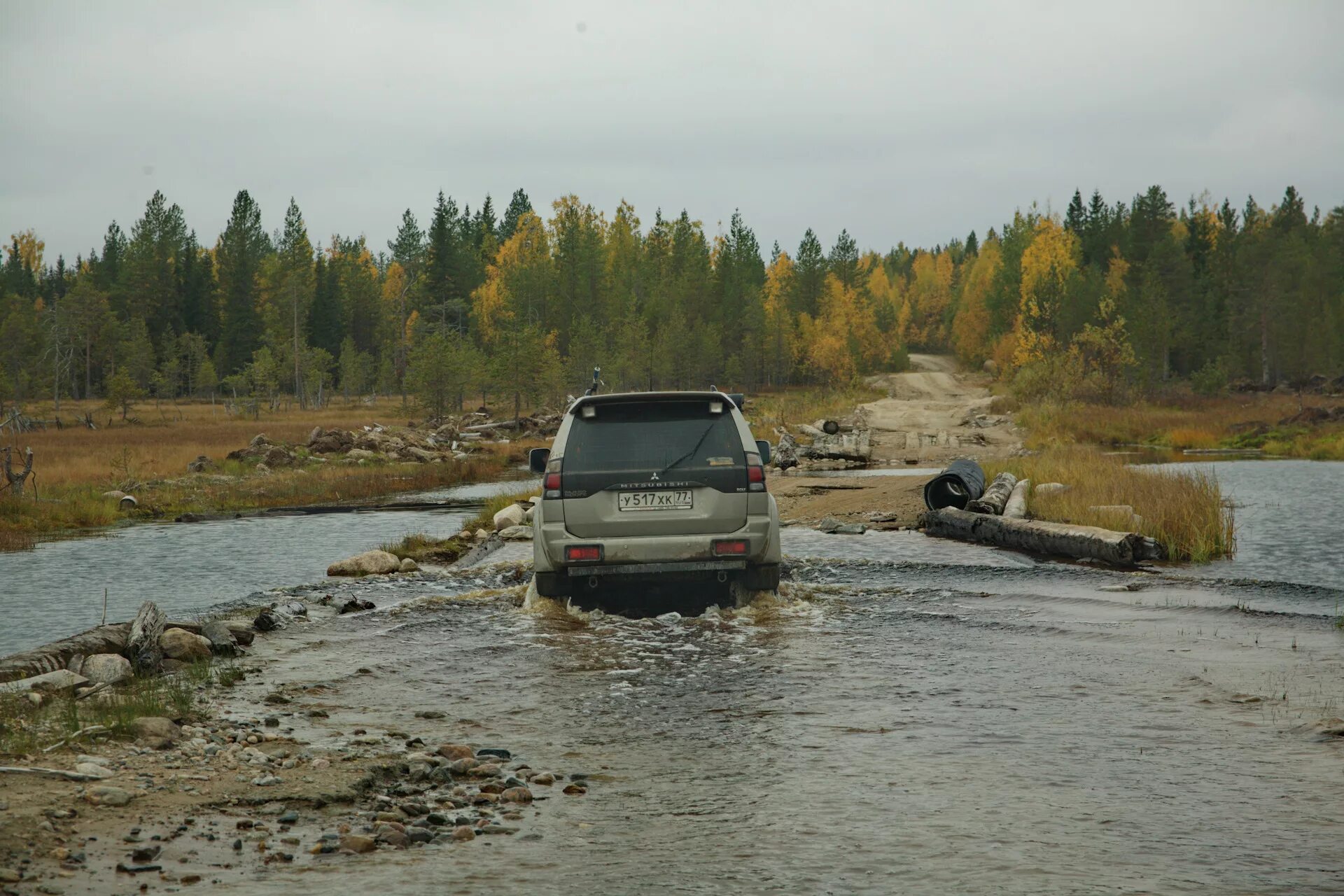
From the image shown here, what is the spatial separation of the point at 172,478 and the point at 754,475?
2969cm

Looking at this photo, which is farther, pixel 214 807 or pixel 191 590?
pixel 191 590

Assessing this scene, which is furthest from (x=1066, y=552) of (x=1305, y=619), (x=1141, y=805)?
(x=1141, y=805)

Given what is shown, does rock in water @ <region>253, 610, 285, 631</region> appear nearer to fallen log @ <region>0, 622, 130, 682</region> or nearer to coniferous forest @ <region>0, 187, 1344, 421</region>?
fallen log @ <region>0, 622, 130, 682</region>

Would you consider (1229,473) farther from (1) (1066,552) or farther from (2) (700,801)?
(2) (700,801)

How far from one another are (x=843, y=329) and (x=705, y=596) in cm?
7965

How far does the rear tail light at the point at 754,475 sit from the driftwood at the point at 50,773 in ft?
18.7

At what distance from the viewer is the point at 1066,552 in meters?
16.9

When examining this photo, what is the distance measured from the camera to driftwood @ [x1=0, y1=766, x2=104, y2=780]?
5.74 metres

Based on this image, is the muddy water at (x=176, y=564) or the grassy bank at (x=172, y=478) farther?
the grassy bank at (x=172, y=478)

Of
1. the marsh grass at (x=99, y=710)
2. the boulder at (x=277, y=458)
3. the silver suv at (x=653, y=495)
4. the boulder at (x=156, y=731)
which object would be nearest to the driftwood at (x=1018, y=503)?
the silver suv at (x=653, y=495)

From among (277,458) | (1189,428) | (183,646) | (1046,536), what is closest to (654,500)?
(183,646)

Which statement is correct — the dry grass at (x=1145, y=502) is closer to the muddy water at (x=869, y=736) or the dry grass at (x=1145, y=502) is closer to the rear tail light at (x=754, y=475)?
the muddy water at (x=869, y=736)

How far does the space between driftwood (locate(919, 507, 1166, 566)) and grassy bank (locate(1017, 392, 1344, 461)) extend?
75.9ft

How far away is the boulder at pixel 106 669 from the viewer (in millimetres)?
8680
